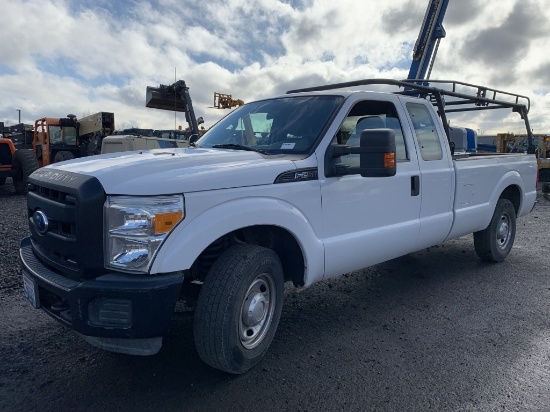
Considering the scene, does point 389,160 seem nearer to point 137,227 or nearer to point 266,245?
point 266,245

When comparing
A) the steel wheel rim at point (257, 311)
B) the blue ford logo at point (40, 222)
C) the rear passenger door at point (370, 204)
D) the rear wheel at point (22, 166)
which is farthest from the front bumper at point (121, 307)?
the rear wheel at point (22, 166)

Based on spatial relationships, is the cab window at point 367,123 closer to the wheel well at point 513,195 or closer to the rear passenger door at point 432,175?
the rear passenger door at point 432,175

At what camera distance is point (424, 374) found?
10.3ft

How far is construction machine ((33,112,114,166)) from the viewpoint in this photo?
1576 centimetres

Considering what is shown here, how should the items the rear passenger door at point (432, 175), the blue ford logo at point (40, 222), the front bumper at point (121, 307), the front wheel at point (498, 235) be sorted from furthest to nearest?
the front wheel at point (498, 235) < the rear passenger door at point (432, 175) < the blue ford logo at point (40, 222) < the front bumper at point (121, 307)

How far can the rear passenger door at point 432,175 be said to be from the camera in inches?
175

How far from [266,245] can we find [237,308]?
723 mm

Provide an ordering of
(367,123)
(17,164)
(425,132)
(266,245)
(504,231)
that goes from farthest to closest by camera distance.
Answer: (17,164) → (504,231) → (425,132) → (367,123) → (266,245)

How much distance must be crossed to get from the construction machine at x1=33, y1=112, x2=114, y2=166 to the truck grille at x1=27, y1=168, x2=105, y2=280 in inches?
544

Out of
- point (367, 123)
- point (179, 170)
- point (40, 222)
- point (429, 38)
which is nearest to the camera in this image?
point (179, 170)

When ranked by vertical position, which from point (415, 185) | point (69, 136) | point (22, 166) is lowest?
Result: point (415, 185)

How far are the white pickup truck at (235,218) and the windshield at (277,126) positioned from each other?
0.05 feet

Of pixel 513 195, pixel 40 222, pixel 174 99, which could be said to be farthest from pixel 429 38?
pixel 40 222

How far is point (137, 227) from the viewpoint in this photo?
8.38ft
